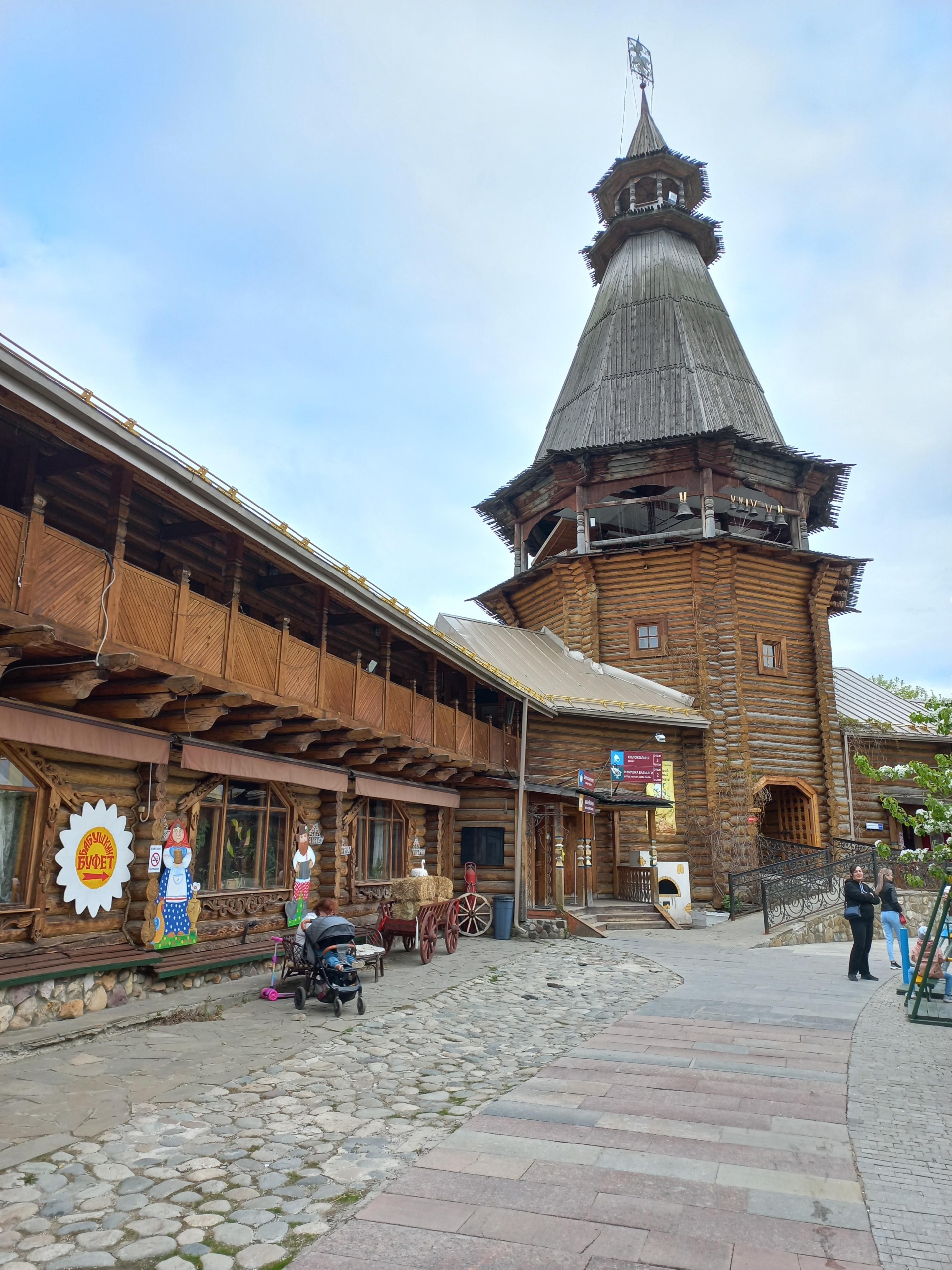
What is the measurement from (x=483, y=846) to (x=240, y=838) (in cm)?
843

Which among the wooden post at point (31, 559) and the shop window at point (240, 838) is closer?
the wooden post at point (31, 559)

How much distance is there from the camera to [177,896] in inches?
447

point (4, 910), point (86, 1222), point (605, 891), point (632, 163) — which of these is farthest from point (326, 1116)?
point (632, 163)

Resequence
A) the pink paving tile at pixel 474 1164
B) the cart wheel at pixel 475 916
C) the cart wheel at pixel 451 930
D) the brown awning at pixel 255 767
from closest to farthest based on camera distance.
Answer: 1. the pink paving tile at pixel 474 1164
2. the brown awning at pixel 255 767
3. the cart wheel at pixel 451 930
4. the cart wheel at pixel 475 916

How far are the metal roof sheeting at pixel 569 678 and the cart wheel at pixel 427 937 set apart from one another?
896 centimetres

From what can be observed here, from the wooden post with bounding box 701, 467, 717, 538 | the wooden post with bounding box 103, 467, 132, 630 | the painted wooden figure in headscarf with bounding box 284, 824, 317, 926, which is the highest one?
the wooden post with bounding box 701, 467, 717, 538

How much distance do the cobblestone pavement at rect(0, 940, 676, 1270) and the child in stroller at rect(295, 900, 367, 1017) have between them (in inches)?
9.6

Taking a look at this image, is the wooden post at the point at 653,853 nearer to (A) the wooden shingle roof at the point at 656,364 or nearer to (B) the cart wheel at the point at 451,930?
(B) the cart wheel at the point at 451,930

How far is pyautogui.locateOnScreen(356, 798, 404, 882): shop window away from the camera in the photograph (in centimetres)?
1731

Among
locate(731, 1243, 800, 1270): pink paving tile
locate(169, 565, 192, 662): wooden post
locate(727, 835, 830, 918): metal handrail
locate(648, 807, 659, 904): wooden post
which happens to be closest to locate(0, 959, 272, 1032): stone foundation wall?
locate(169, 565, 192, 662): wooden post

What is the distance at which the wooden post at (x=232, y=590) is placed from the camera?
10.8 metres

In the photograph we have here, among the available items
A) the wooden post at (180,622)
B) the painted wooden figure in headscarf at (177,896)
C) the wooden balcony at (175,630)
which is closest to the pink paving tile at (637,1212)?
the wooden balcony at (175,630)

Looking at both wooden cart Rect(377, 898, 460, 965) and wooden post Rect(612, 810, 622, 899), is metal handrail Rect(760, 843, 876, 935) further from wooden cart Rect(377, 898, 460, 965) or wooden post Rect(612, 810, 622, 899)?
wooden cart Rect(377, 898, 460, 965)

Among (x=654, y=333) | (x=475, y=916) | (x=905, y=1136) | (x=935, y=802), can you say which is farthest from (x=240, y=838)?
(x=654, y=333)
